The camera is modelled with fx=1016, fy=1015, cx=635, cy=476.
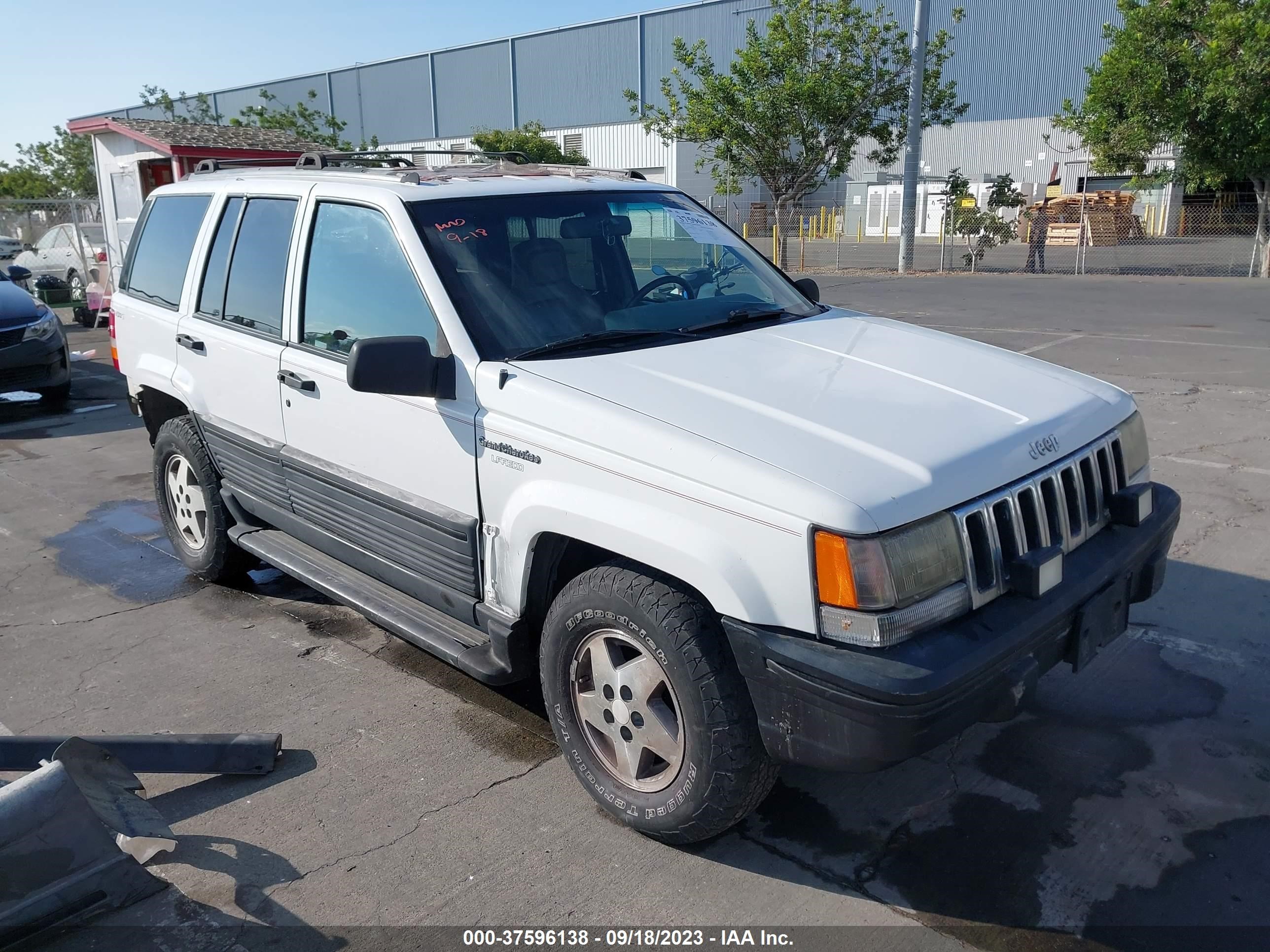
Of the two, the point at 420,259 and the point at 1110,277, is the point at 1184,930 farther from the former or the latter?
the point at 1110,277

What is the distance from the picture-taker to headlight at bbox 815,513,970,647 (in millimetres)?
2553

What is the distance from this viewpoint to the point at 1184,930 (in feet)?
8.98

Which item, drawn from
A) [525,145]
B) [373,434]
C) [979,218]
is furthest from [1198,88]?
[525,145]

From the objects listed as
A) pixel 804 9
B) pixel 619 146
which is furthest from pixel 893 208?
pixel 804 9

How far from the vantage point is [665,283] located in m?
4.08

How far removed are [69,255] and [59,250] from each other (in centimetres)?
41

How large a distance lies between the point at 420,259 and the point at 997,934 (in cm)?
277

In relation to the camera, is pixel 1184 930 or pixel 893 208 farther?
pixel 893 208

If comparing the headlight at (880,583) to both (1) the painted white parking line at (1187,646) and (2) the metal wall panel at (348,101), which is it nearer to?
(1) the painted white parking line at (1187,646)

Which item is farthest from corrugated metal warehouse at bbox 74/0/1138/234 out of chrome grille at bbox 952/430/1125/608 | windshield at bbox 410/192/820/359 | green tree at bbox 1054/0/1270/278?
chrome grille at bbox 952/430/1125/608

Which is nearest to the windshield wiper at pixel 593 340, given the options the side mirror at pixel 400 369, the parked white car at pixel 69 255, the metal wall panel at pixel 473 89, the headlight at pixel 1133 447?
the side mirror at pixel 400 369

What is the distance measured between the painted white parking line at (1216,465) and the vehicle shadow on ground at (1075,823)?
2917 millimetres

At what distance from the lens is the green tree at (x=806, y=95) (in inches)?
916

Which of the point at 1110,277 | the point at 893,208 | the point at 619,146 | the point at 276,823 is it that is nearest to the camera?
the point at 276,823
